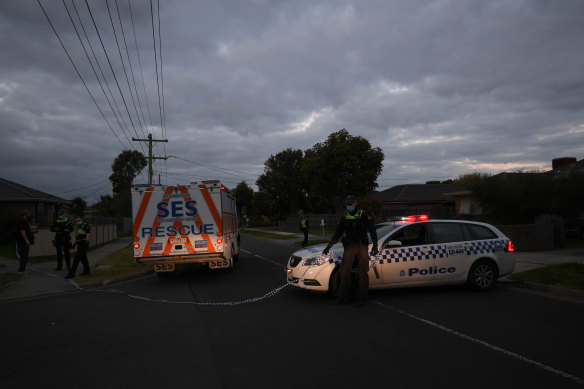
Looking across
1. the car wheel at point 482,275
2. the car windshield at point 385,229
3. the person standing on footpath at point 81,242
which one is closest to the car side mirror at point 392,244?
the car windshield at point 385,229

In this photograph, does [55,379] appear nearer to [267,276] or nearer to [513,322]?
[513,322]

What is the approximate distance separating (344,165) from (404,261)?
122 feet

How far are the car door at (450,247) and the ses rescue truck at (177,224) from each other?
508 cm

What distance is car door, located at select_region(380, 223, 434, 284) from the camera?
23.9 feet

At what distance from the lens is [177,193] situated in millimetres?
10102

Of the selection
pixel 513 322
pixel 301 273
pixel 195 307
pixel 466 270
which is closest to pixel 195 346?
pixel 195 307

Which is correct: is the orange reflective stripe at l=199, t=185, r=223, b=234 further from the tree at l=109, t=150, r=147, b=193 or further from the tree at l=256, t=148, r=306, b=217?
the tree at l=109, t=150, r=147, b=193

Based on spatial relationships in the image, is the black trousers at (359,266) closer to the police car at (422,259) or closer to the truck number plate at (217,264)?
the police car at (422,259)

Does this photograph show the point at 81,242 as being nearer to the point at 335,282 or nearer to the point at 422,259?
the point at 335,282

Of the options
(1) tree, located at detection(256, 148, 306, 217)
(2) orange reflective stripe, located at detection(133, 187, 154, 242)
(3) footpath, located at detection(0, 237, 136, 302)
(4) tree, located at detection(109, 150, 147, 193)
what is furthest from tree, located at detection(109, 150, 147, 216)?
(2) orange reflective stripe, located at detection(133, 187, 154, 242)

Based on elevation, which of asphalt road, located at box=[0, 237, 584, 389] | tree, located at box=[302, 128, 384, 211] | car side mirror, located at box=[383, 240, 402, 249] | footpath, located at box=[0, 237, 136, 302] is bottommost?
footpath, located at box=[0, 237, 136, 302]

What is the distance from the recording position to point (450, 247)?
766 cm

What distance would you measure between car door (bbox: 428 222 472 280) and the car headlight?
211 cm

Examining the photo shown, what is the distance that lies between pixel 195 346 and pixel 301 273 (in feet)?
9.10
